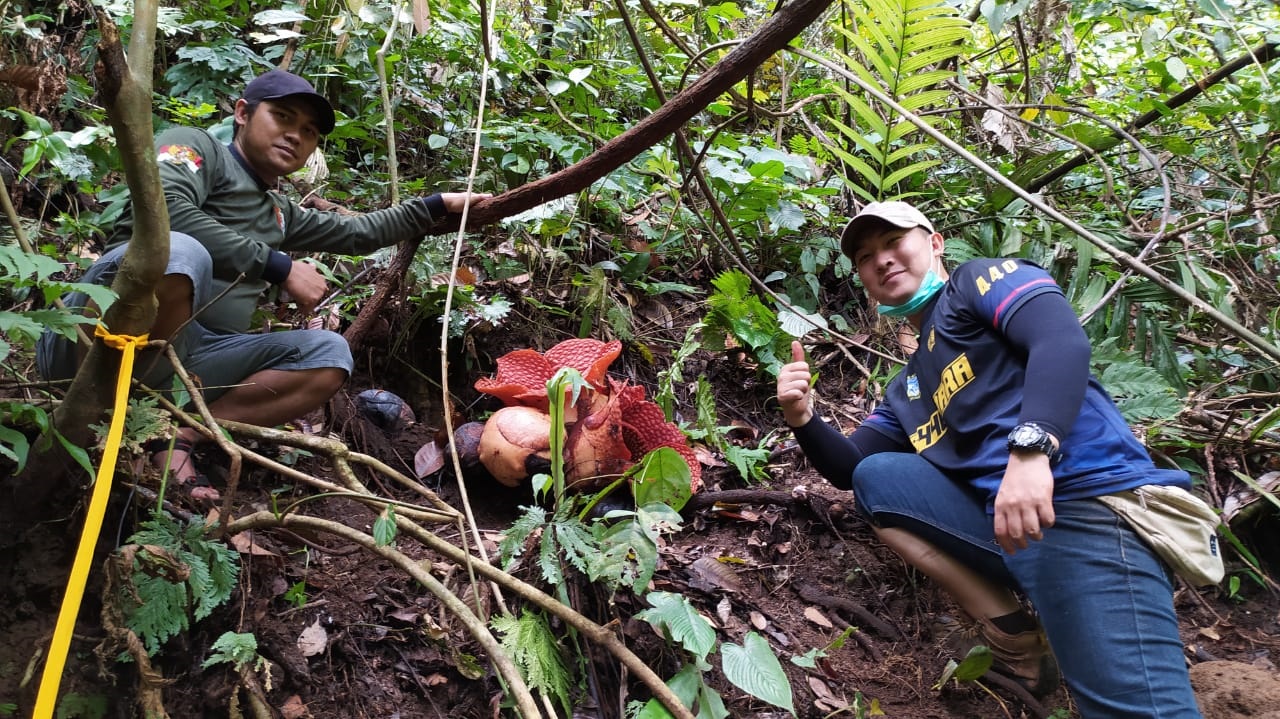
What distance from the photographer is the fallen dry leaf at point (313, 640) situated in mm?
2014

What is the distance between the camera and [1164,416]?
8.70ft

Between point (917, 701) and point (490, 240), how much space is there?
2.65 m

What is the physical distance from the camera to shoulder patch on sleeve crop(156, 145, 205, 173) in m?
2.48

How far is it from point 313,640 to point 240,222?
4.84 ft

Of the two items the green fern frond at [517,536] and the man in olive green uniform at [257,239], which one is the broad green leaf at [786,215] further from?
the green fern frond at [517,536]

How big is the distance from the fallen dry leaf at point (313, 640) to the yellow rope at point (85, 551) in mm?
639

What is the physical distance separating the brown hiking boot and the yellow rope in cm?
226

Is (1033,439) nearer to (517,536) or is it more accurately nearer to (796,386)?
(796,386)

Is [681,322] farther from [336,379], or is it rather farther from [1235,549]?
[1235,549]

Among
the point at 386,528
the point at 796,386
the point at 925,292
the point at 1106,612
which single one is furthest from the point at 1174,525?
the point at 386,528

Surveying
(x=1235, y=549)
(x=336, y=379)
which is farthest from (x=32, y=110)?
(x=1235, y=549)

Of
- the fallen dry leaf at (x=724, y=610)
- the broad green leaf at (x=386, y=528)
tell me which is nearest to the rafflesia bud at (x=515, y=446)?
the fallen dry leaf at (x=724, y=610)

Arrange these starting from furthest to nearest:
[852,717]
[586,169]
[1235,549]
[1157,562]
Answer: [1235,549], [586,169], [852,717], [1157,562]

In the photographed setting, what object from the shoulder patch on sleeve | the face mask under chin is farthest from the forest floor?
the shoulder patch on sleeve
